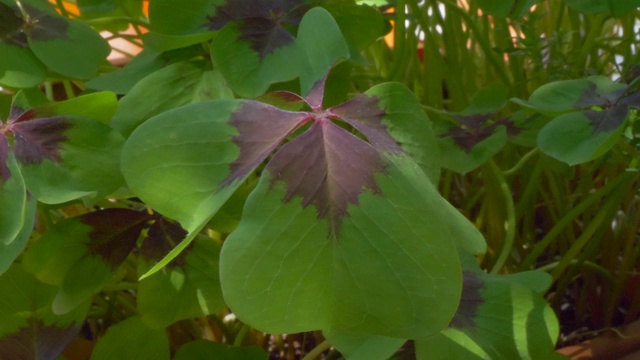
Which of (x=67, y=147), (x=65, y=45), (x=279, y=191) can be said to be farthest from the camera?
(x=65, y=45)

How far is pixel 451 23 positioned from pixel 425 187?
0.52m

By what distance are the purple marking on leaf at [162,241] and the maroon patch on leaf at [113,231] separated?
15 mm

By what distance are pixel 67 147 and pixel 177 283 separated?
0.11 m

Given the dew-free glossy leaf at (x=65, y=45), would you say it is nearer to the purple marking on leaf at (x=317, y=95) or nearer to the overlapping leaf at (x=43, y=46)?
the overlapping leaf at (x=43, y=46)

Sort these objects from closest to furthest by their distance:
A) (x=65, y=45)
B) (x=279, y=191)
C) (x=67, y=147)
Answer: (x=279, y=191) → (x=67, y=147) → (x=65, y=45)

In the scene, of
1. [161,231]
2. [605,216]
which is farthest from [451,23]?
[161,231]

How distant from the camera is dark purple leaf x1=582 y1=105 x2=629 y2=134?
0.47m

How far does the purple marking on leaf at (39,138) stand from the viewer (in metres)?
0.44

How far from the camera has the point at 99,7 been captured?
0.64m

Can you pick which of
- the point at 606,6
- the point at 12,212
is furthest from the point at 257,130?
the point at 606,6

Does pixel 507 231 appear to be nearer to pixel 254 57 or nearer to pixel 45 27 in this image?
pixel 254 57

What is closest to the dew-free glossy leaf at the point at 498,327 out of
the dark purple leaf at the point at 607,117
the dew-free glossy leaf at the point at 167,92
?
the dark purple leaf at the point at 607,117

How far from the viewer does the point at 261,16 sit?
55 centimetres

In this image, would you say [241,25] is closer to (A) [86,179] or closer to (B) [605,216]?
(A) [86,179]
